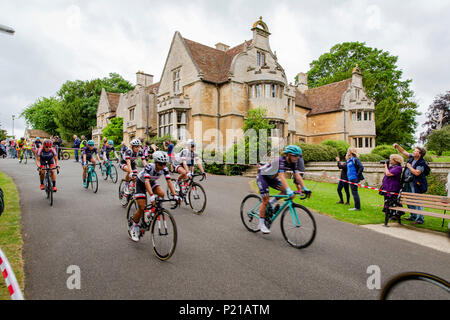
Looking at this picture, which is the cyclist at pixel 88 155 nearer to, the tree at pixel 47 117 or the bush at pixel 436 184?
the bush at pixel 436 184

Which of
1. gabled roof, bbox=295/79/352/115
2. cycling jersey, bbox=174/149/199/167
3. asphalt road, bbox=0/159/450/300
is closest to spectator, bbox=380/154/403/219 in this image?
asphalt road, bbox=0/159/450/300

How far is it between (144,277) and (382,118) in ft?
137

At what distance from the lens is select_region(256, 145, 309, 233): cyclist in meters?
5.71

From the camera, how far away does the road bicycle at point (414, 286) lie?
8.00 feet

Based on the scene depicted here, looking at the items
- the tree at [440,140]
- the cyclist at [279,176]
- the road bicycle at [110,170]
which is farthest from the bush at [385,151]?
the road bicycle at [110,170]

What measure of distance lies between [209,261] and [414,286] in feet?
10.3

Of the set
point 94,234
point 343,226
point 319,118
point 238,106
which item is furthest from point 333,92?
point 94,234

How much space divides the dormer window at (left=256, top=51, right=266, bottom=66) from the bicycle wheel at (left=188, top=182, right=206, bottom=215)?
22.8 meters

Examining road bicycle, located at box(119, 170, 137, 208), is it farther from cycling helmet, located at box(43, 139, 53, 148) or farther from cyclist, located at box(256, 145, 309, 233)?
cyclist, located at box(256, 145, 309, 233)

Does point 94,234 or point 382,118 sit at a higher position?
point 382,118

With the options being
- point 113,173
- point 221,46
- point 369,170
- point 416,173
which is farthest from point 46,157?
point 221,46

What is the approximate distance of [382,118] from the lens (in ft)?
124
